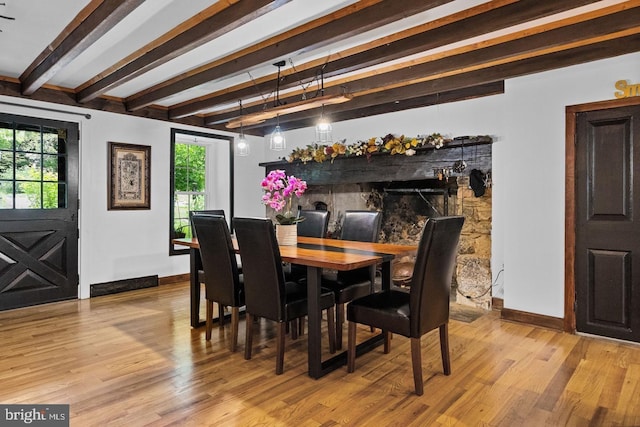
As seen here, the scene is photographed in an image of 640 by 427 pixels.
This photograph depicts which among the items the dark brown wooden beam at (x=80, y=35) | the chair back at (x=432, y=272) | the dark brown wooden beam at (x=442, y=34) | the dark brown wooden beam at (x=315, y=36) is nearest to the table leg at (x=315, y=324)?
the chair back at (x=432, y=272)

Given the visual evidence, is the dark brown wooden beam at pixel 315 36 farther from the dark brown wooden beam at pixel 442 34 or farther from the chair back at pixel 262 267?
the chair back at pixel 262 267

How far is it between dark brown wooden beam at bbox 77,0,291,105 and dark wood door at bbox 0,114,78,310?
3.47ft

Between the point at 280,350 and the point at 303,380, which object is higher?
the point at 280,350

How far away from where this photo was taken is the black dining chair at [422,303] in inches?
92.6

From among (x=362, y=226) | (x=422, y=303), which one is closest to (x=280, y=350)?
(x=422, y=303)

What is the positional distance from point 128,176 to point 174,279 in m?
1.53

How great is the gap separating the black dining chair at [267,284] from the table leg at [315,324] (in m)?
0.11

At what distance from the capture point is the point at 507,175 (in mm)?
3877

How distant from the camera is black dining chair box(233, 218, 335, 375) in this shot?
2613 mm

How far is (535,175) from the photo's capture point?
3697 millimetres

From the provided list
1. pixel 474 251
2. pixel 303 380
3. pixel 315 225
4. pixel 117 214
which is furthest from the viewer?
pixel 117 214

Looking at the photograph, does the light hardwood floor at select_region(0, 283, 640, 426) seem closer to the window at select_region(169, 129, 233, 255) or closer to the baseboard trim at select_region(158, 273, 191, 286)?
the baseboard trim at select_region(158, 273, 191, 286)

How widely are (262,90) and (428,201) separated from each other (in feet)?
7.81

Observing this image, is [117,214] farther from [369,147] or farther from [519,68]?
[519,68]
